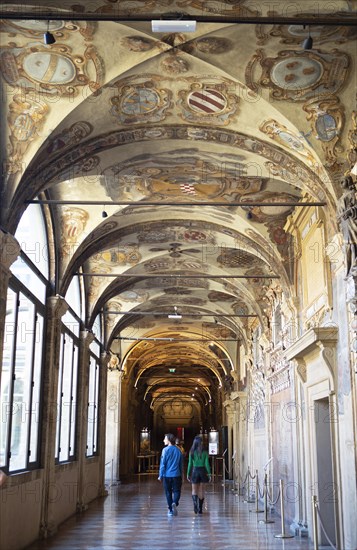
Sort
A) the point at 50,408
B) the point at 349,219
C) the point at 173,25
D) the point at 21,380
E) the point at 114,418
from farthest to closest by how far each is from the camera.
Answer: the point at 114,418 < the point at 50,408 < the point at 21,380 < the point at 349,219 < the point at 173,25

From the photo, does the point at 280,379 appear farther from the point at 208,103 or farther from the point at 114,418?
the point at 114,418

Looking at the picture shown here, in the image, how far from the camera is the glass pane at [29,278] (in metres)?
11.6

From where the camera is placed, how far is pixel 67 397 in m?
16.1

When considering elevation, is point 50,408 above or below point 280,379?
below

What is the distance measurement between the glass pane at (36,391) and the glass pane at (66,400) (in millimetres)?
2818

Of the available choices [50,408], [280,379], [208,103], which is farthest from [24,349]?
[280,379]

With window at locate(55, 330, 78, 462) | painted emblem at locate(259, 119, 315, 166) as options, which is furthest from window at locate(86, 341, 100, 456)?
painted emblem at locate(259, 119, 315, 166)

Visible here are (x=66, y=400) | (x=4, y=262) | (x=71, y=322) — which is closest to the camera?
(x=4, y=262)

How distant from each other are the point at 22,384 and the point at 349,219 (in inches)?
253

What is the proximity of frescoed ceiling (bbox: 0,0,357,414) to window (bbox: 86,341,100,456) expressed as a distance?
287 inches

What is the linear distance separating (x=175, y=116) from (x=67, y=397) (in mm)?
8463

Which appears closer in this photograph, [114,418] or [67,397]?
[67,397]

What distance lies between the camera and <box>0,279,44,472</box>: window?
34.1 ft

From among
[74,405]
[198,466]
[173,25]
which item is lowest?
[198,466]
